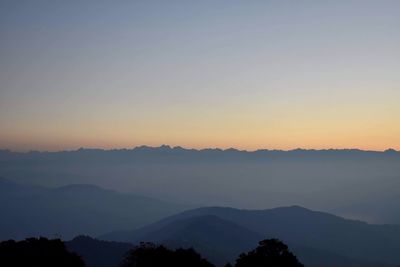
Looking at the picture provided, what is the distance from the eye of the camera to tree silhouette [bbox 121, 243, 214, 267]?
62844mm

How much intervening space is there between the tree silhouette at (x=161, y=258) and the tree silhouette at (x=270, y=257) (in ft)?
26.2

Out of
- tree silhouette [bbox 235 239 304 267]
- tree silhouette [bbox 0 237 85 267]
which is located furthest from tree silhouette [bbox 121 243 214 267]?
tree silhouette [bbox 0 237 85 267]

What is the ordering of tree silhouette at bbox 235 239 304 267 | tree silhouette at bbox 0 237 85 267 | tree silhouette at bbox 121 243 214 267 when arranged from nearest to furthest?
tree silhouette at bbox 235 239 304 267
tree silhouette at bbox 121 243 214 267
tree silhouette at bbox 0 237 85 267

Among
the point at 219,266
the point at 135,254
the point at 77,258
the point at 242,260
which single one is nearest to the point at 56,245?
the point at 77,258

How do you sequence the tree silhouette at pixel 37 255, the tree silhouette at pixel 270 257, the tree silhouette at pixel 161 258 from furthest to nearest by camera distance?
the tree silhouette at pixel 37 255
the tree silhouette at pixel 161 258
the tree silhouette at pixel 270 257

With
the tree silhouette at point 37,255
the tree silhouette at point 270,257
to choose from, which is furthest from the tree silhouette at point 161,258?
the tree silhouette at point 37,255

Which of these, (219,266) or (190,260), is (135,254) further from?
(219,266)

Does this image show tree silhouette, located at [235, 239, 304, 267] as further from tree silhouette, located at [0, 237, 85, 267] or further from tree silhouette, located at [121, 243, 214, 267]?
tree silhouette, located at [0, 237, 85, 267]

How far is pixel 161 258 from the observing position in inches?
2488

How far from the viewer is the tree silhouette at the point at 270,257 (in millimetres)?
57094

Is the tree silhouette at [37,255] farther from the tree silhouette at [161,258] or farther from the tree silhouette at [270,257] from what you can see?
the tree silhouette at [270,257]

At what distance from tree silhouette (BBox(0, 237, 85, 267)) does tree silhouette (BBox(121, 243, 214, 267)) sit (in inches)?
366

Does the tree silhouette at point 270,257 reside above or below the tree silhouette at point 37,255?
above

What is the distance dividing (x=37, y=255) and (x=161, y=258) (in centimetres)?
1930
